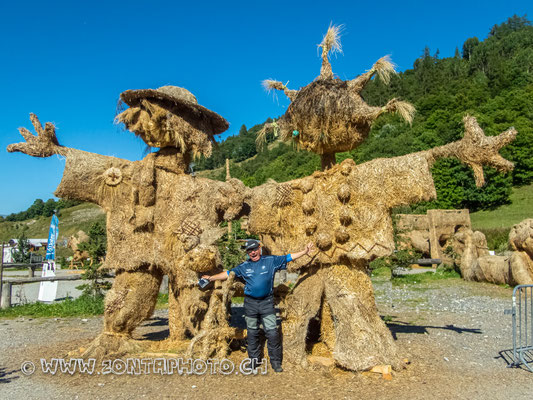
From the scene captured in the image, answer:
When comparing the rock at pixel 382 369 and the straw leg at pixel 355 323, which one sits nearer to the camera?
the rock at pixel 382 369

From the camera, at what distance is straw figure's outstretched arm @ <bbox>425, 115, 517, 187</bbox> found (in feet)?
14.5

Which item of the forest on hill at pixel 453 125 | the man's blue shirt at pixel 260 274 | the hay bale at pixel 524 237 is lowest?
the man's blue shirt at pixel 260 274

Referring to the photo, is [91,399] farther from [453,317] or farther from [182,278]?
[453,317]

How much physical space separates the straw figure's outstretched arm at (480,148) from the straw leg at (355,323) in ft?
5.63

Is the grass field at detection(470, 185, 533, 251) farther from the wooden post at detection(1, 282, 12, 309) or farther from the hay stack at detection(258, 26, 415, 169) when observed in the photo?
the wooden post at detection(1, 282, 12, 309)

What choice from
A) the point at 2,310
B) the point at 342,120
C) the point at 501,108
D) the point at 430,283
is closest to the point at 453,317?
the point at 342,120

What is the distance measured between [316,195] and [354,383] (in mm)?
2167

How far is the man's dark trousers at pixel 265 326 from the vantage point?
466cm

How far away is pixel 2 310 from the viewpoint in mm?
9500

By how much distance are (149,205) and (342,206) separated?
2.46m

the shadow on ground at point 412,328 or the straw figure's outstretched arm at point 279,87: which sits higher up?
the straw figure's outstretched arm at point 279,87

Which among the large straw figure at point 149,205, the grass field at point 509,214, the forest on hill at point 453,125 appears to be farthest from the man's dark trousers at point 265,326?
the grass field at point 509,214

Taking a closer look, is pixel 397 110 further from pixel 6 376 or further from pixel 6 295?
pixel 6 295

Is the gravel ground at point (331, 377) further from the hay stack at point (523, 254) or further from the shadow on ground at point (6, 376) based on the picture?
the hay stack at point (523, 254)
